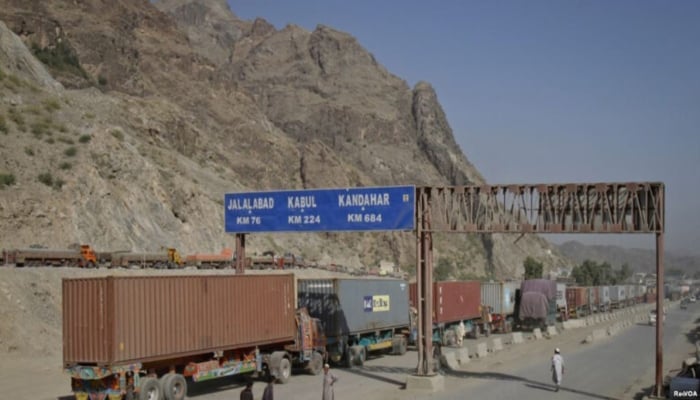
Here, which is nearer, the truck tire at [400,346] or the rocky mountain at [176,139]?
the truck tire at [400,346]

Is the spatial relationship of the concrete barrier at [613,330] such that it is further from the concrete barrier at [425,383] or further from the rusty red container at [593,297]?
the concrete barrier at [425,383]

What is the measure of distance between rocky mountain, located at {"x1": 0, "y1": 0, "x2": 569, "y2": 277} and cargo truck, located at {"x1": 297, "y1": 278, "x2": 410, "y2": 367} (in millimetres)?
21921

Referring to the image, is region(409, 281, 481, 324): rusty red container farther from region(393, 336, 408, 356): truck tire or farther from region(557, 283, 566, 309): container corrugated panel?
region(557, 283, 566, 309): container corrugated panel

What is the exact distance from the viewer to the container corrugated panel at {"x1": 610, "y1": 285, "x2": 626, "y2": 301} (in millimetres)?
86994

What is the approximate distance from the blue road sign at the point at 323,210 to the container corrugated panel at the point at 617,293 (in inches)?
2618

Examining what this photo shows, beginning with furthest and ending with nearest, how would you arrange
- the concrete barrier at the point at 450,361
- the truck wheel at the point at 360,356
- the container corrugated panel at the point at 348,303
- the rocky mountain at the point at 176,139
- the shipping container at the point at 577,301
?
1. the shipping container at the point at 577,301
2. the rocky mountain at the point at 176,139
3. the truck wheel at the point at 360,356
4. the concrete barrier at the point at 450,361
5. the container corrugated panel at the point at 348,303

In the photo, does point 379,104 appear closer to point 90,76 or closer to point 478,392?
point 90,76

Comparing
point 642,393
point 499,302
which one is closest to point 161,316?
point 642,393

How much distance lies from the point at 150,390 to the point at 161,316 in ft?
6.42

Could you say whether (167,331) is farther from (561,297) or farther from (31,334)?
(561,297)

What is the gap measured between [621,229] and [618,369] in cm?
971

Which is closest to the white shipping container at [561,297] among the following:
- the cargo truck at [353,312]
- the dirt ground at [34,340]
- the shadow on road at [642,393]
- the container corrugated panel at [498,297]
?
the container corrugated panel at [498,297]

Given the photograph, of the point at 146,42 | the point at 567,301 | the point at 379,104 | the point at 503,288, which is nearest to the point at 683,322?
the point at 567,301

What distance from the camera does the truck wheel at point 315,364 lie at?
2869cm
